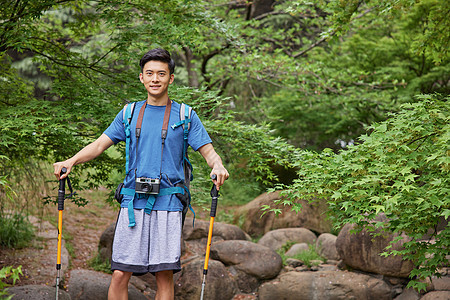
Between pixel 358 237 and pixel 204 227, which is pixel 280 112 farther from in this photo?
pixel 358 237

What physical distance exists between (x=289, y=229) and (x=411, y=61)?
12.9ft

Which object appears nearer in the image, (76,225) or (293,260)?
(293,260)

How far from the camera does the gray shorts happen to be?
2520 mm

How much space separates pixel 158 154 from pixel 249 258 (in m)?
4.47

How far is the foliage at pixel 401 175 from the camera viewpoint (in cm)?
285

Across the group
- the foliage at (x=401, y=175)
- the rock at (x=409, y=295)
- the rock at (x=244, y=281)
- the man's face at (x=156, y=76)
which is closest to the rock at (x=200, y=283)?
the rock at (x=244, y=281)

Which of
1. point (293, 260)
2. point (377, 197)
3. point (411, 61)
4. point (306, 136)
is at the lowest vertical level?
point (293, 260)

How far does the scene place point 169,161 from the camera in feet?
8.51

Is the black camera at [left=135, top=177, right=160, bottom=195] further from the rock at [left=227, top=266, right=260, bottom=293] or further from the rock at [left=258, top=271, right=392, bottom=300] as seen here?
the rock at [left=227, top=266, right=260, bottom=293]

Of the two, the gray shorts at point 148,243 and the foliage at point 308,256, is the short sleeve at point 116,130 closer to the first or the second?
the gray shorts at point 148,243

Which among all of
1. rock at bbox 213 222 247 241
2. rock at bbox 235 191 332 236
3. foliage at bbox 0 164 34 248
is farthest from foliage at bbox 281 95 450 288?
rock at bbox 235 191 332 236

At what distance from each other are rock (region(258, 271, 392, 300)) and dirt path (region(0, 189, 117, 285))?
2645 mm

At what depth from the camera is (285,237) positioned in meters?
8.16

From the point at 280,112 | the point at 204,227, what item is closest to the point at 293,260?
the point at 204,227
